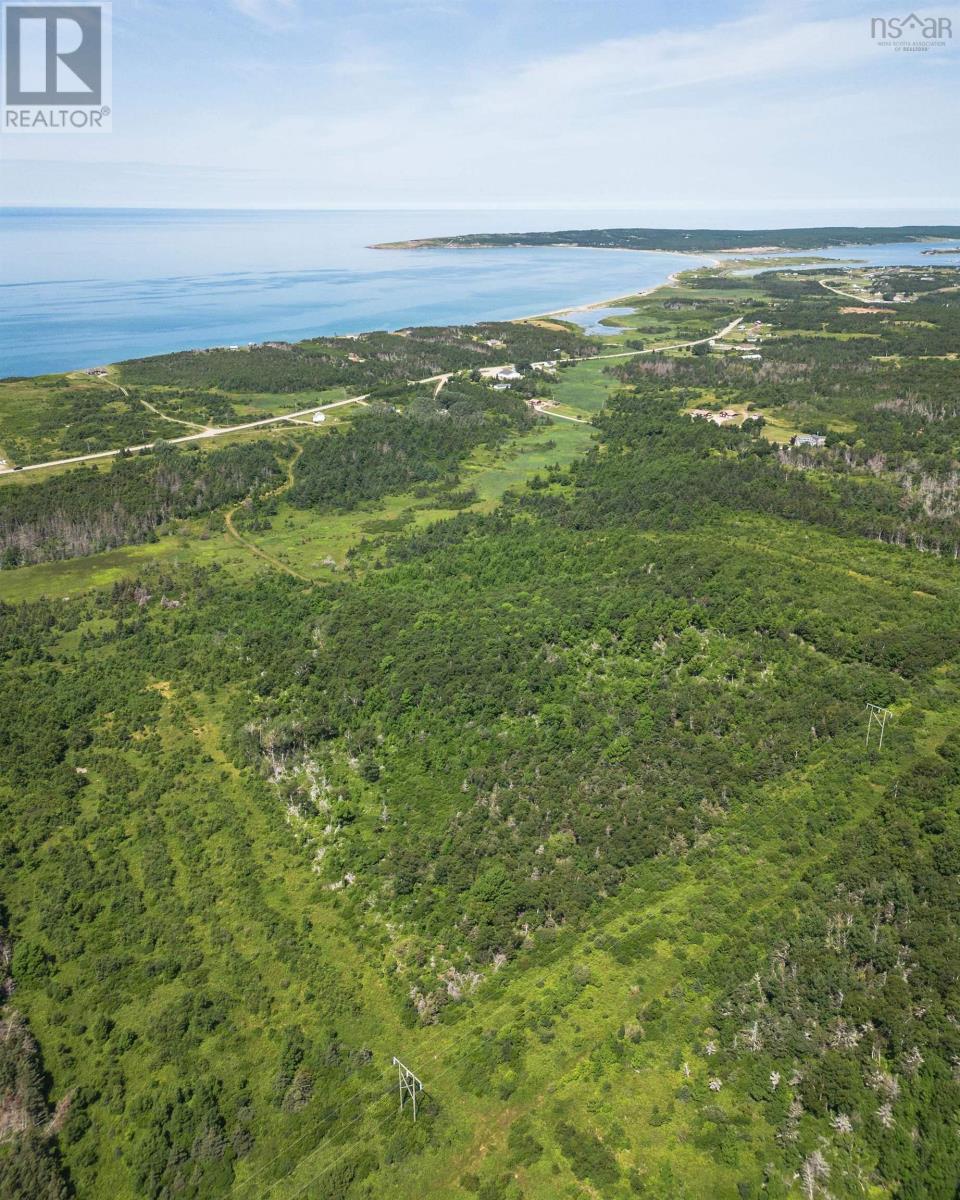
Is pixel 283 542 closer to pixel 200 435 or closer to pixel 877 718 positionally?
pixel 200 435

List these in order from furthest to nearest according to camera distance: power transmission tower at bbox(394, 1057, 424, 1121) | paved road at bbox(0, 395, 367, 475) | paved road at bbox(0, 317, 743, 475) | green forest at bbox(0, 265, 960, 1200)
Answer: paved road at bbox(0, 317, 743, 475), paved road at bbox(0, 395, 367, 475), power transmission tower at bbox(394, 1057, 424, 1121), green forest at bbox(0, 265, 960, 1200)

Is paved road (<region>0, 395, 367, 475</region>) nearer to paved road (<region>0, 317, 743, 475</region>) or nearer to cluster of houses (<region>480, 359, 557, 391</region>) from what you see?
paved road (<region>0, 317, 743, 475</region>)

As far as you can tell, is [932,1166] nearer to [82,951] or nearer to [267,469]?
[82,951]

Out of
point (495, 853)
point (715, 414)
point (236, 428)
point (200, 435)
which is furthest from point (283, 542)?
point (715, 414)

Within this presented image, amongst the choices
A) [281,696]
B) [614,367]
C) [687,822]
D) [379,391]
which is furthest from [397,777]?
[614,367]

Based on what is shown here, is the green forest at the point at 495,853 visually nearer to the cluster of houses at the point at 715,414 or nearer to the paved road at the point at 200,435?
the paved road at the point at 200,435

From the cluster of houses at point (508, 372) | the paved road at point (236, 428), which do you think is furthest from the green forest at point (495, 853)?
the cluster of houses at point (508, 372)

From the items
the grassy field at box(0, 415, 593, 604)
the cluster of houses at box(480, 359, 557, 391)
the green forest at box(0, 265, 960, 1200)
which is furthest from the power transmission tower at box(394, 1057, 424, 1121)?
the cluster of houses at box(480, 359, 557, 391)
